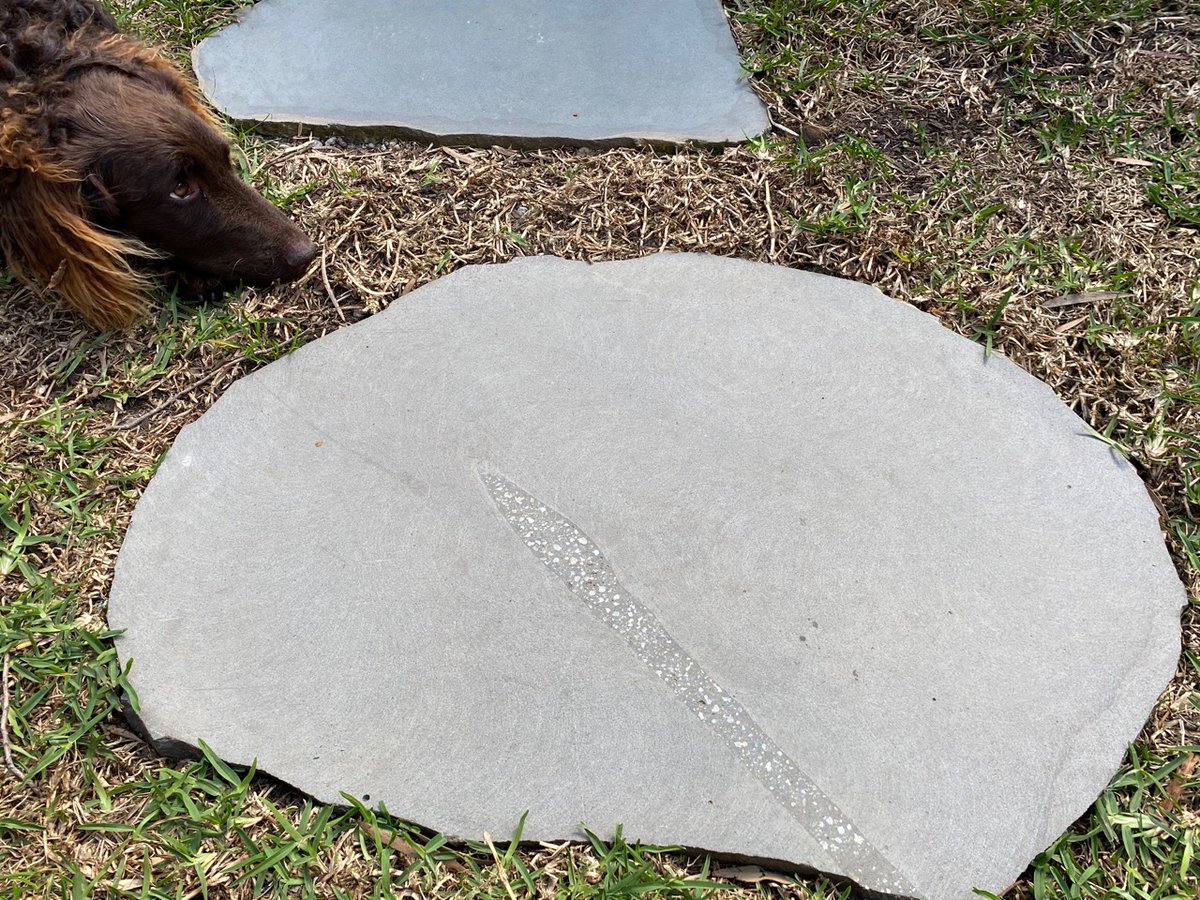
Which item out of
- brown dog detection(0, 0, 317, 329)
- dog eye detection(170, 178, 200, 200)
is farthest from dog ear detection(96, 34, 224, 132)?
dog eye detection(170, 178, 200, 200)

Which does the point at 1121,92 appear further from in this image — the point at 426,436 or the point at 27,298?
the point at 27,298

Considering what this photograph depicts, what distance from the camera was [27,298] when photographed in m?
2.90

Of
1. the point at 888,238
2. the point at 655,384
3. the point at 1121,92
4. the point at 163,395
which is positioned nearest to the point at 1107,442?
the point at 888,238

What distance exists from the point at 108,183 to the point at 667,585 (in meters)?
1.83

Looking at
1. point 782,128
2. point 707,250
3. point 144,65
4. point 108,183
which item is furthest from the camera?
point 782,128

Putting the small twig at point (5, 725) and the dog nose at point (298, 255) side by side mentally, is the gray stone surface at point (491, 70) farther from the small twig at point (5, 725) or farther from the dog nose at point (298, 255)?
the small twig at point (5, 725)

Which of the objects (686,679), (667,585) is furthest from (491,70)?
(686,679)

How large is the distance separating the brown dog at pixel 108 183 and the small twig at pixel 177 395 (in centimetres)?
29

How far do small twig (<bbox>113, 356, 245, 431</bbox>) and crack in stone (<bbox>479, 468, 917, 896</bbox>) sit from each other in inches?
34.7

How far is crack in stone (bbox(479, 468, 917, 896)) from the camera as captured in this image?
1906mm

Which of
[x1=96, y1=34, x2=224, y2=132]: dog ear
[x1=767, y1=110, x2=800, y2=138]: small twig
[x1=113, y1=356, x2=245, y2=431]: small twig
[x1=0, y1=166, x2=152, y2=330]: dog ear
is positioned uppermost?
[x1=96, y1=34, x2=224, y2=132]: dog ear

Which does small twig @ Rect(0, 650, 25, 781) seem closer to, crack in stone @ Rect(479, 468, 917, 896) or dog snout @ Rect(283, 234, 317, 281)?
crack in stone @ Rect(479, 468, 917, 896)

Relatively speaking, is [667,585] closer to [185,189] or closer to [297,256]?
[297,256]

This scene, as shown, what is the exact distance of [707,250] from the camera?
119 inches
